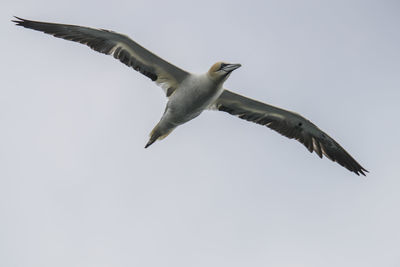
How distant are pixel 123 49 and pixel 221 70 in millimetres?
2368

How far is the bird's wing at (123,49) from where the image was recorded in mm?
16328

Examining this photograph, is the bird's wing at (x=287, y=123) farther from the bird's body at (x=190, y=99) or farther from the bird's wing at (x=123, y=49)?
the bird's wing at (x=123, y=49)

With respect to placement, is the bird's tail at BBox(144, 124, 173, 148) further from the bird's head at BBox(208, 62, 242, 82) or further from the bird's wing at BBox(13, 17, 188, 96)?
the bird's head at BBox(208, 62, 242, 82)

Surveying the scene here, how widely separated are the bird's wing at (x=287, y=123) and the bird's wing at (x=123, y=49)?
1464mm

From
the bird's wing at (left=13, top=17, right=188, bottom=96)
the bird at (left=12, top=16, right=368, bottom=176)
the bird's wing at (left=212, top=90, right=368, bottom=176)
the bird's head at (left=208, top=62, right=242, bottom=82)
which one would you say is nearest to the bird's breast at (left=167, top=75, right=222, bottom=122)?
the bird at (left=12, top=16, right=368, bottom=176)

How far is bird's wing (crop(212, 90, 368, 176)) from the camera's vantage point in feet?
58.6

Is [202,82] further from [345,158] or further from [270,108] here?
[345,158]

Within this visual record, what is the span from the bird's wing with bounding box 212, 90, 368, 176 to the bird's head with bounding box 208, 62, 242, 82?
3.92 ft

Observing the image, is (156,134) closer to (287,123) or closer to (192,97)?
(192,97)

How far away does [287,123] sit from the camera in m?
18.5

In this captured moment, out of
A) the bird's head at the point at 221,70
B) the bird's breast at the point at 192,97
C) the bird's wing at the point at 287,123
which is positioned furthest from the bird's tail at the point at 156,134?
the bird's head at the point at 221,70

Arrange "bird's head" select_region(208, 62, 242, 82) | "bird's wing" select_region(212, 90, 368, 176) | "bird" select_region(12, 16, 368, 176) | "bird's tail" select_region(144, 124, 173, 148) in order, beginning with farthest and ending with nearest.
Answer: "bird's wing" select_region(212, 90, 368, 176)
"bird's tail" select_region(144, 124, 173, 148)
"bird" select_region(12, 16, 368, 176)
"bird's head" select_region(208, 62, 242, 82)

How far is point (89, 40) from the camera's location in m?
16.5

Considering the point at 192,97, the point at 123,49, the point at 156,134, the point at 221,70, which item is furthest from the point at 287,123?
the point at 123,49
